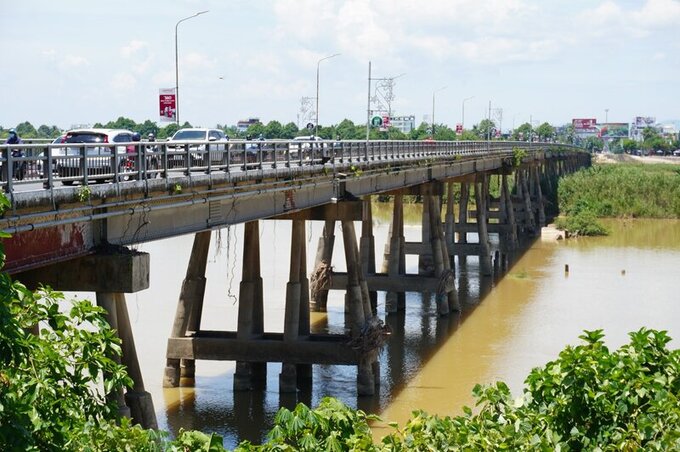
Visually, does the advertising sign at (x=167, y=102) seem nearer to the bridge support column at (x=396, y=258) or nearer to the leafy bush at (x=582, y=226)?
the bridge support column at (x=396, y=258)

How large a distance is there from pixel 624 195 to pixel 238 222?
63468mm

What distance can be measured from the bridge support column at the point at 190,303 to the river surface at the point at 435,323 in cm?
42

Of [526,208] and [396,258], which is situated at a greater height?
[396,258]

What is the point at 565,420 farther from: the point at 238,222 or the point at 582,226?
the point at 582,226

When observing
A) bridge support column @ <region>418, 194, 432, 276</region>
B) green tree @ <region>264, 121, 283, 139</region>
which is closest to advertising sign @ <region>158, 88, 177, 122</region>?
bridge support column @ <region>418, 194, 432, 276</region>

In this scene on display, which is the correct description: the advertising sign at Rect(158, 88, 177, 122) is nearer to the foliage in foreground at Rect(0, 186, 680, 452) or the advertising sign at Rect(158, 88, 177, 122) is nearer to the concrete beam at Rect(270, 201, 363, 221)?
the concrete beam at Rect(270, 201, 363, 221)

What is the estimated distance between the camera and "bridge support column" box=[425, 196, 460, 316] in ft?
120

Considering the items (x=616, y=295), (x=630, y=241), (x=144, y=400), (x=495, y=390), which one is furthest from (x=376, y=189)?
(x=630, y=241)

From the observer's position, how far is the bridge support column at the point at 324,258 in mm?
35062

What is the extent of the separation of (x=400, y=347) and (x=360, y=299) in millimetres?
5482

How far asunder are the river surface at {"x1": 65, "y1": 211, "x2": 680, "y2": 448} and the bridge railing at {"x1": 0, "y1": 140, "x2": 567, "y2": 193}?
2.46 m

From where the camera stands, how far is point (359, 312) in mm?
26719

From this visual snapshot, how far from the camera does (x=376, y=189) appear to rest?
32.0m

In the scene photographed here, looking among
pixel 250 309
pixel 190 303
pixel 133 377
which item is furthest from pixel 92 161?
pixel 190 303
